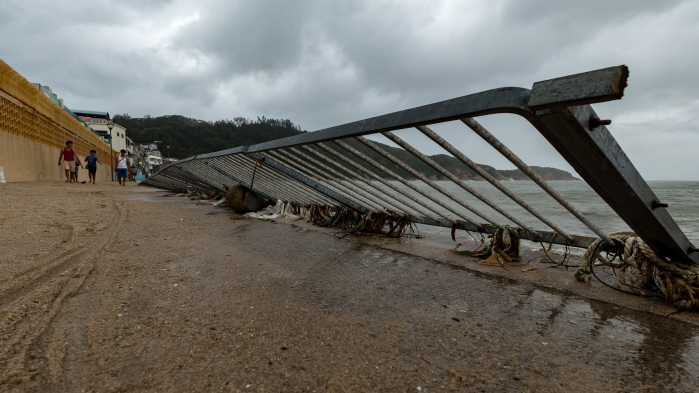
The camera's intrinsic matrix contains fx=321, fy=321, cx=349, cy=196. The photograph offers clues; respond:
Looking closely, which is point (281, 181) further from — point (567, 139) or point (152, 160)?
point (152, 160)

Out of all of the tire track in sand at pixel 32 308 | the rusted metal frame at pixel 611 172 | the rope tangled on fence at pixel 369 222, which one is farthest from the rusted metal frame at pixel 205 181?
the rusted metal frame at pixel 611 172

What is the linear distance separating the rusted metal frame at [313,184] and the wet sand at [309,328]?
197 cm

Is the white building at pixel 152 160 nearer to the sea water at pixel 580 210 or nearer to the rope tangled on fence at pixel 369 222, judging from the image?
the sea water at pixel 580 210

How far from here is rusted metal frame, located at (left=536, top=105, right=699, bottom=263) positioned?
1.39m

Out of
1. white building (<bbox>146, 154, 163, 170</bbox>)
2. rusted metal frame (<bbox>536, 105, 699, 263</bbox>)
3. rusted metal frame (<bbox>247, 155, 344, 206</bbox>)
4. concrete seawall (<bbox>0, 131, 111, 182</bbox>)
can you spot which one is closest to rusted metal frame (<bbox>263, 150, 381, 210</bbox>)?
rusted metal frame (<bbox>247, 155, 344, 206</bbox>)

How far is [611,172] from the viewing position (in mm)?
1602

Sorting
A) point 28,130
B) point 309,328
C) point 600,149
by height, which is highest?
point 28,130

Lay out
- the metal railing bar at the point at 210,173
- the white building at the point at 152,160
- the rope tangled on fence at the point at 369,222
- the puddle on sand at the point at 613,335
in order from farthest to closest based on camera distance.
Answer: the white building at the point at 152,160, the metal railing bar at the point at 210,173, the rope tangled on fence at the point at 369,222, the puddle on sand at the point at 613,335

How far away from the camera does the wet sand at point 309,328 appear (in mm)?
1211

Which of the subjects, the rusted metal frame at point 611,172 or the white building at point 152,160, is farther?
the white building at point 152,160

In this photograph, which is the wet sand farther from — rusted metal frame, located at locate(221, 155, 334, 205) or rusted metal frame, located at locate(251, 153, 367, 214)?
rusted metal frame, located at locate(221, 155, 334, 205)

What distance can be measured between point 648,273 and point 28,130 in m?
16.4

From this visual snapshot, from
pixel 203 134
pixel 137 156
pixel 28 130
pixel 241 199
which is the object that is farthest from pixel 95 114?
pixel 241 199

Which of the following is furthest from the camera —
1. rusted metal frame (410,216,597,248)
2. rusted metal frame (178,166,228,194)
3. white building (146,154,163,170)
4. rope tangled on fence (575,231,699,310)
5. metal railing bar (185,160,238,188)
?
white building (146,154,163,170)
